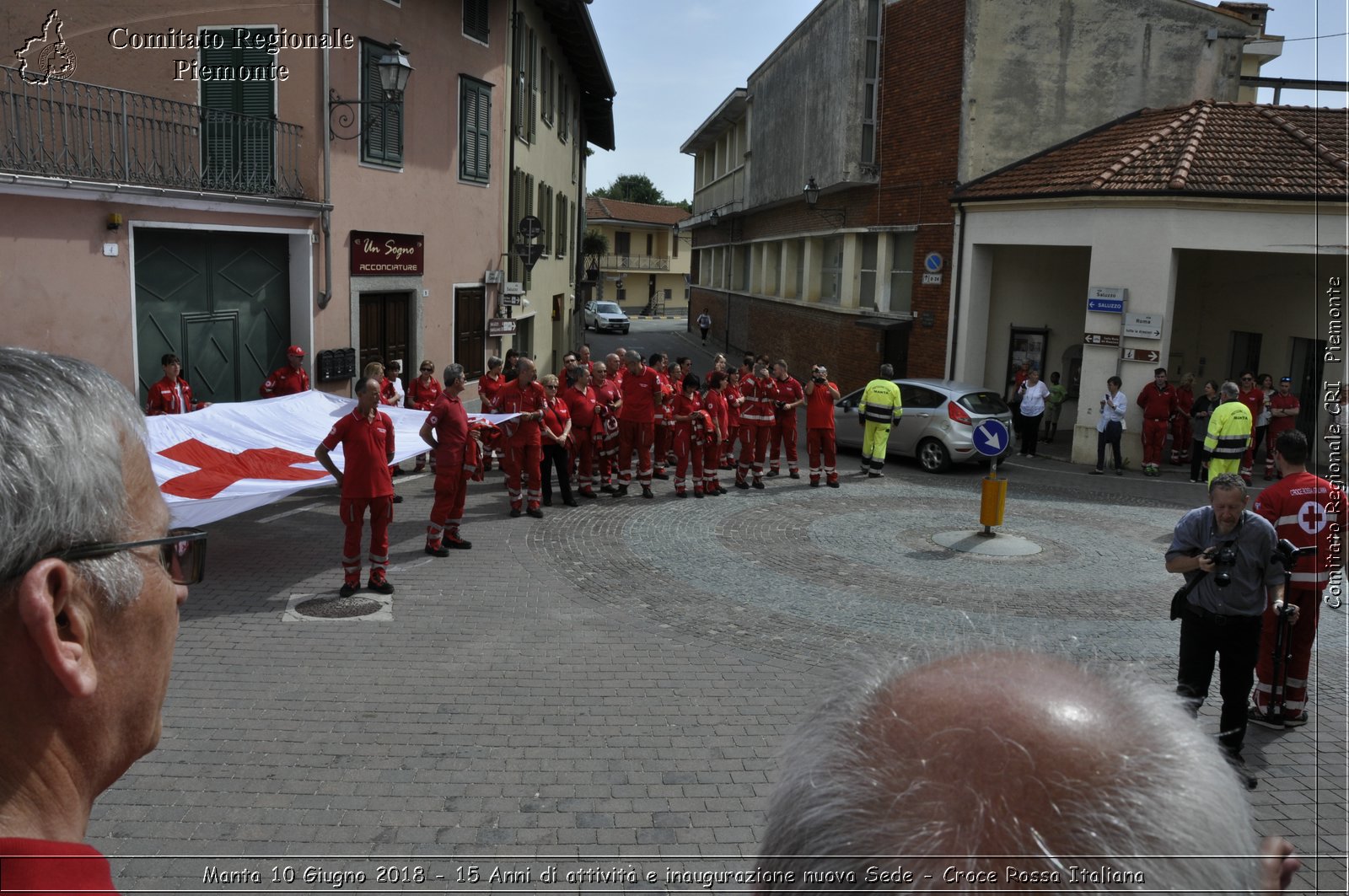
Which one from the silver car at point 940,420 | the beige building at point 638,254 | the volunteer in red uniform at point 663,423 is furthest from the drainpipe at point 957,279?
the beige building at point 638,254

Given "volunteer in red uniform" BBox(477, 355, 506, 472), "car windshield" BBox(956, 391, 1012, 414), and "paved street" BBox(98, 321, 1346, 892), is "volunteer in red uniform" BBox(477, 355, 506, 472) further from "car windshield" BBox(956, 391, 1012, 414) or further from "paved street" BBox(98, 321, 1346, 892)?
"car windshield" BBox(956, 391, 1012, 414)

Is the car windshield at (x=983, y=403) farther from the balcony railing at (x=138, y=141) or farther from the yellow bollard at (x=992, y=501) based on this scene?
the balcony railing at (x=138, y=141)

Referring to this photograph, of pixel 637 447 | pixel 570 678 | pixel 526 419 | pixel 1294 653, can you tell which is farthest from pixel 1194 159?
pixel 570 678

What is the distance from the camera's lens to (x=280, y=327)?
17.2 m

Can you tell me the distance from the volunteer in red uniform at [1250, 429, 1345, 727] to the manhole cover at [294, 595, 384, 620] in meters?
7.65

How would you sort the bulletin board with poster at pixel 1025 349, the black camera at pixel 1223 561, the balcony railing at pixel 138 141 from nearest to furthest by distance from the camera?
the black camera at pixel 1223 561 → the balcony railing at pixel 138 141 → the bulletin board with poster at pixel 1025 349

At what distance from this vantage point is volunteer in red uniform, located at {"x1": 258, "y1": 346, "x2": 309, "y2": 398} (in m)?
15.5

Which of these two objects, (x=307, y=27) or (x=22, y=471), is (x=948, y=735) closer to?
(x=22, y=471)

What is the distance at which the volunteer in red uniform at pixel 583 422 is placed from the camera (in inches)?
606

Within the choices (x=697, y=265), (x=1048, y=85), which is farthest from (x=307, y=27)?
(x=697, y=265)

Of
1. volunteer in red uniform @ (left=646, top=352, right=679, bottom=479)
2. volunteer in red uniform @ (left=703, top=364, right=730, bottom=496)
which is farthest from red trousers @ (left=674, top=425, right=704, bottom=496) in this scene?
volunteer in red uniform @ (left=646, top=352, right=679, bottom=479)

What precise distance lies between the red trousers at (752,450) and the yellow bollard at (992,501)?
4.62m

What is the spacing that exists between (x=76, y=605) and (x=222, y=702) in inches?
249

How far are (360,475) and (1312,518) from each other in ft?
26.9
